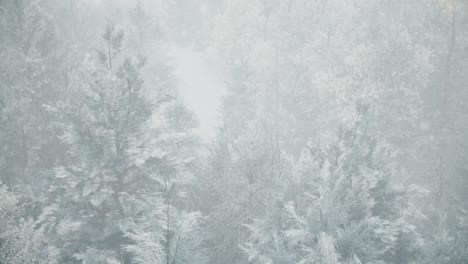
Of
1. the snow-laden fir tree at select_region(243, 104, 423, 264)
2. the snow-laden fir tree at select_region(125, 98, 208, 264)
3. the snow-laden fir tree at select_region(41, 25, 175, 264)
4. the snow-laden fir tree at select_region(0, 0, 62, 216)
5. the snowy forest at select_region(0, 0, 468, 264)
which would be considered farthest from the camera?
the snow-laden fir tree at select_region(0, 0, 62, 216)

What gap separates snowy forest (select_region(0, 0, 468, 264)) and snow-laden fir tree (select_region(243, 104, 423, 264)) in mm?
60

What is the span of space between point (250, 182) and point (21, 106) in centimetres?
1111

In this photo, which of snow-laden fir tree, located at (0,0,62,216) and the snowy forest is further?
snow-laden fir tree, located at (0,0,62,216)

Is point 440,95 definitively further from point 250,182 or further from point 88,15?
point 88,15

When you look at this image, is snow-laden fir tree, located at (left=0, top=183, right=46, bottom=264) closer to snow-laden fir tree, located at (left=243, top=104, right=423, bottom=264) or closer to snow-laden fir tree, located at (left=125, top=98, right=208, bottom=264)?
snow-laden fir tree, located at (left=125, top=98, right=208, bottom=264)

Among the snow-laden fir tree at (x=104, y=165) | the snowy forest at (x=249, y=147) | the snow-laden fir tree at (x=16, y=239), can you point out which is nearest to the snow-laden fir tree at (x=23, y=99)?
the snowy forest at (x=249, y=147)

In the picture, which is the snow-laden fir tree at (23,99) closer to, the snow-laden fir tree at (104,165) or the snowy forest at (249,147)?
the snowy forest at (249,147)

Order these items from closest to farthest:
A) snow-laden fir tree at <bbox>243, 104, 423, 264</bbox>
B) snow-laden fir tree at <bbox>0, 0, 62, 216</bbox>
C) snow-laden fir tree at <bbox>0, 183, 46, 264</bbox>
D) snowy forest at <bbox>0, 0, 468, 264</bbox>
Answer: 1. snow-laden fir tree at <bbox>243, 104, 423, 264</bbox>
2. snowy forest at <bbox>0, 0, 468, 264</bbox>
3. snow-laden fir tree at <bbox>0, 183, 46, 264</bbox>
4. snow-laden fir tree at <bbox>0, 0, 62, 216</bbox>

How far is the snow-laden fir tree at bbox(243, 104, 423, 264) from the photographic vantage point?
972 centimetres

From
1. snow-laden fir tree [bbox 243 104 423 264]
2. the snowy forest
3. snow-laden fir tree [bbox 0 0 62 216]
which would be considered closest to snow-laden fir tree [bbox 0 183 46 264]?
the snowy forest

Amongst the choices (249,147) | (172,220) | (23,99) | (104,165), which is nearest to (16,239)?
(104,165)

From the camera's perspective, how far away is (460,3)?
96.0 feet

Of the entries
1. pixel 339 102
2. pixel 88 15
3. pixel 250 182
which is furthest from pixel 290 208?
pixel 88 15

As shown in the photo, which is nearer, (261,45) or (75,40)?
(75,40)
